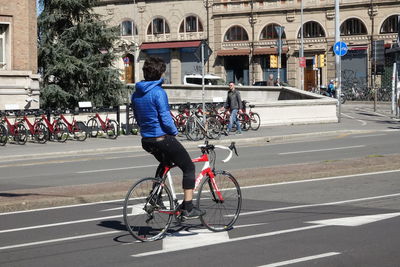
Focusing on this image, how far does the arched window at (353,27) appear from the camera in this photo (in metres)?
65.1

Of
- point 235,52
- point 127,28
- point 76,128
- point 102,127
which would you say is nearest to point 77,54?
point 102,127

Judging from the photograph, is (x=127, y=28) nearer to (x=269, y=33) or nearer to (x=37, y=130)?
(x=269, y=33)

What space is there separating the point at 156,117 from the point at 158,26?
65768mm

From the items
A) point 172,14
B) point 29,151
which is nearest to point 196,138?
point 29,151

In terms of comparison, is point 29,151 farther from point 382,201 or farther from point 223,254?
point 223,254

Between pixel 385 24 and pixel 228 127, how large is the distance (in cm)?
3786

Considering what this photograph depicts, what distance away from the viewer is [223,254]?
7680 millimetres

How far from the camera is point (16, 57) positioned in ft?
110

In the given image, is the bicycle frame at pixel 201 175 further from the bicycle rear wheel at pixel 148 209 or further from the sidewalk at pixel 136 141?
the sidewalk at pixel 136 141

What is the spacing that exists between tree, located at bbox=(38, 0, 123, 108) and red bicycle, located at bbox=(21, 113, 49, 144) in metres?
14.3

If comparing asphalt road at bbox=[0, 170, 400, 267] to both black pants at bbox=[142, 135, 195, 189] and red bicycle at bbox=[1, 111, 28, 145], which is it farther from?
red bicycle at bbox=[1, 111, 28, 145]

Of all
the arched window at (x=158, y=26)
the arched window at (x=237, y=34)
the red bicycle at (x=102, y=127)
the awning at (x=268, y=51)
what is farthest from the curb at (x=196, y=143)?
the arched window at (x=158, y=26)

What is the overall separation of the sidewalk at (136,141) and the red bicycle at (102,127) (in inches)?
15.0

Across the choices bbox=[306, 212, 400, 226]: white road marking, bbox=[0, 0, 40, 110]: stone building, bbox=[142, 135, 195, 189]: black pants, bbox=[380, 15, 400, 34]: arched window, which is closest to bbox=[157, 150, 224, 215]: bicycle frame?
bbox=[142, 135, 195, 189]: black pants
